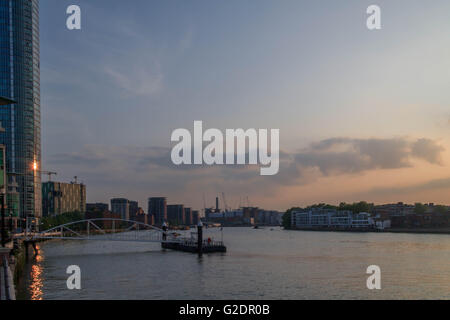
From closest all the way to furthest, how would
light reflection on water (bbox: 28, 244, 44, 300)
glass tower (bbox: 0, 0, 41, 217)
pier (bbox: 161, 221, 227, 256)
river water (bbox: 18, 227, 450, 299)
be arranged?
river water (bbox: 18, 227, 450, 299) < light reflection on water (bbox: 28, 244, 44, 300) < pier (bbox: 161, 221, 227, 256) < glass tower (bbox: 0, 0, 41, 217)

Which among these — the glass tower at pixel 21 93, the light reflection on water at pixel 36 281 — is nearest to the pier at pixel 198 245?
the light reflection on water at pixel 36 281

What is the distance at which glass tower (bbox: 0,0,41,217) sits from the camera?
507 ft

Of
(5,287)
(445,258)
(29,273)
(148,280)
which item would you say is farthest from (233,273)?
(445,258)

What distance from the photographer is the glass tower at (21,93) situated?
15450 cm

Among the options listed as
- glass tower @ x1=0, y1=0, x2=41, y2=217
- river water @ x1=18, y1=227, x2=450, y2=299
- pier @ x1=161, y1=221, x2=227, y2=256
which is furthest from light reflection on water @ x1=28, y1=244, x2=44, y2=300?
glass tower @ x1=0, y1=0, x2=41, y2=217

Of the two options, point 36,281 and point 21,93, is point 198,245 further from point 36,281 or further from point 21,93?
point 21,93

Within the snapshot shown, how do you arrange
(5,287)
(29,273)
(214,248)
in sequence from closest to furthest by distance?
1. (5,287)
2. (29,273)
3. (214,248)

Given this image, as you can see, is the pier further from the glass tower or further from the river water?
the glass tower

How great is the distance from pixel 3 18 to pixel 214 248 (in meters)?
127

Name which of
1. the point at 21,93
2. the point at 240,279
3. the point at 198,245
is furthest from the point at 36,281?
the point at 21,93

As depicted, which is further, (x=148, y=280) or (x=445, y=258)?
(x=445, y=258)

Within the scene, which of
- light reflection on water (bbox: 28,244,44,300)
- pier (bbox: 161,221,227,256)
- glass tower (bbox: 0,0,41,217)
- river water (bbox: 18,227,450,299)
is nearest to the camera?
river water (bbox: 18,227,450,299)

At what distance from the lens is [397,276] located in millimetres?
46000

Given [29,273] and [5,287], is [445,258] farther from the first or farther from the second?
→ [5,287]
